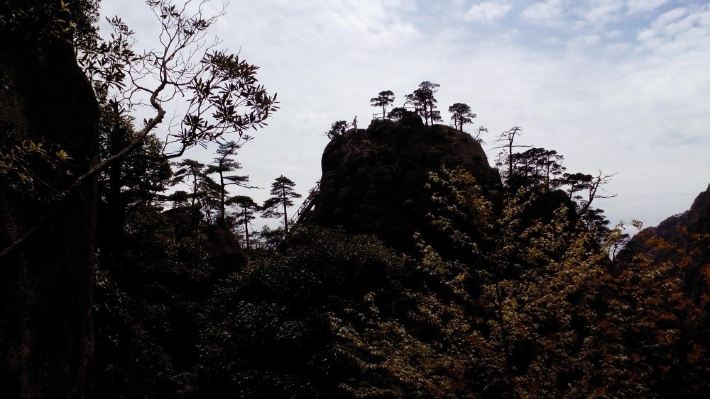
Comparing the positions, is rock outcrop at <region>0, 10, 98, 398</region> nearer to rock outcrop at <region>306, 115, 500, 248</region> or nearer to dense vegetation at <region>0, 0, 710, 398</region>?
dense vegetation at <region>0, 0, 710, 398</region>

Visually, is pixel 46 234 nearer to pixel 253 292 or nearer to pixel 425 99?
pixel 253 292

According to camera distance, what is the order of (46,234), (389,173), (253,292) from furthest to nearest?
(389,173), (253,292), (46,234)

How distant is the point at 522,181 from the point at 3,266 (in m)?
37.7

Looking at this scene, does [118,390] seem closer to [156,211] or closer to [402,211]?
[156,211]

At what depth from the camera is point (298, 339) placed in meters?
15.6

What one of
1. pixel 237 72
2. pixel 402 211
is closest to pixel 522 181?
pixel 402 211

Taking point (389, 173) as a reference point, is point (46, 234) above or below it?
below

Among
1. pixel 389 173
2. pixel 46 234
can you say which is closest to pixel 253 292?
pixel 46 234

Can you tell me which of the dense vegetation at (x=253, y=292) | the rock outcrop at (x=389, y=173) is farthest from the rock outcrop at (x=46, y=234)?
the rock outcrop at (x=389, y=173)

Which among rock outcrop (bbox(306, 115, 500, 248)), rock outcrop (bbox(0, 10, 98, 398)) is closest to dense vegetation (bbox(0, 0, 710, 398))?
rock outcrop (bbox(0, 10, 98, 398))

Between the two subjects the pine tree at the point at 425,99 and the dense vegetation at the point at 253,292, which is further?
the pine tree at the point at 425,99

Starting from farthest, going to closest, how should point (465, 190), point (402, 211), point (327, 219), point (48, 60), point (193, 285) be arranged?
point (327, 219) → point (402, 211) → point (193, 285) → point (465, 190) → point (48, 60)

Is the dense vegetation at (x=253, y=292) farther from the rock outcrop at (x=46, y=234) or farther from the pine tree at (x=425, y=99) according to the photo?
the pine tree at (x=425, y=99)

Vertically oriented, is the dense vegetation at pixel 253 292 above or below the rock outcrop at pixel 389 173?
below
